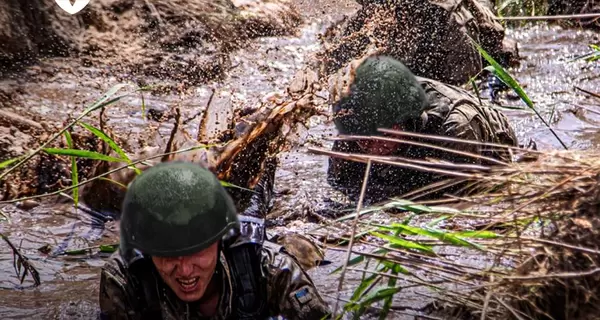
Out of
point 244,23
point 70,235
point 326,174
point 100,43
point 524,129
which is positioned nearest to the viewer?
point 70,235

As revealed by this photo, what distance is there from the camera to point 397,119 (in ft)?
18.1

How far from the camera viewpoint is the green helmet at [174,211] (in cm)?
318

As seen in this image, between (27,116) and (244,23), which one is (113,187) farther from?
(244,23)

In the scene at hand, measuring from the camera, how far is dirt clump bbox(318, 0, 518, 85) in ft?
27.4

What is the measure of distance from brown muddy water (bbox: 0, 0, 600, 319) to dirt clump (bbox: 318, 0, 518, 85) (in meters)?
0.54

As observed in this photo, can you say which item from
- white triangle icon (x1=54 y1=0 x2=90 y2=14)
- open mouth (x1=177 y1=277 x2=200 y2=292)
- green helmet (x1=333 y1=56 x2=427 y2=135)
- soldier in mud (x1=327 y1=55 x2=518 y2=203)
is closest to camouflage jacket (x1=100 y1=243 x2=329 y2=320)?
open mouth (x1=177 y1=277 x2=200 y2=292)

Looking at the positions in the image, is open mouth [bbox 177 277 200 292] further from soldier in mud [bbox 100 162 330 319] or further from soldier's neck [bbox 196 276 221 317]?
soldier's neck [bbox 196 276 221 317]

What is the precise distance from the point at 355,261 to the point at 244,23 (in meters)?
6.70

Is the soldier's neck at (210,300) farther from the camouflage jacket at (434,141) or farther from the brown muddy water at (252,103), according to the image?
the camouflage jacket at (434,141)

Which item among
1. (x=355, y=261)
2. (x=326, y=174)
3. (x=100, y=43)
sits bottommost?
(x=326, y=174)

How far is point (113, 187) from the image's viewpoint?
570cm

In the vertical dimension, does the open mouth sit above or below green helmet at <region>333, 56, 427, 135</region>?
below

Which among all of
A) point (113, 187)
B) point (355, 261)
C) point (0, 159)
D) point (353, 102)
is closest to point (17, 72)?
point (0, 159)

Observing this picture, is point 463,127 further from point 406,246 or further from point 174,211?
point 174,211
